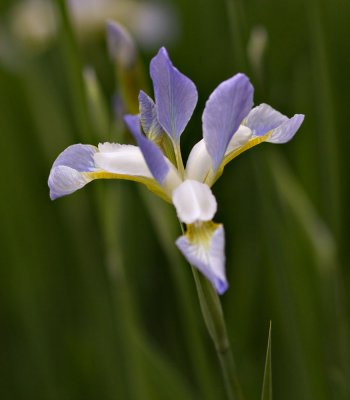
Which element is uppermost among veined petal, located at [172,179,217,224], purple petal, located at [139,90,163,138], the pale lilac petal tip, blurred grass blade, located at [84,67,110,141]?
the pale lilac petal tip

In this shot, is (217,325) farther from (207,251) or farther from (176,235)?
(176,235)

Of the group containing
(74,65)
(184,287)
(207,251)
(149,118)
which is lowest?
(184,287)

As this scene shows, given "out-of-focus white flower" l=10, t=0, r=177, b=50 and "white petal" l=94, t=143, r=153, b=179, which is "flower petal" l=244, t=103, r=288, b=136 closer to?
"white petal" l=94, t=143, r=153, b=179

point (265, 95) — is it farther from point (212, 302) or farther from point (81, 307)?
point (81, 307)

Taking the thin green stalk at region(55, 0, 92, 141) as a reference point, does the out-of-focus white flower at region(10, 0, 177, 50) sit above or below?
above

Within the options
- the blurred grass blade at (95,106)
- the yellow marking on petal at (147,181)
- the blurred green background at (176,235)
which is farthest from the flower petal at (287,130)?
the blurred grass blade at (95,106)

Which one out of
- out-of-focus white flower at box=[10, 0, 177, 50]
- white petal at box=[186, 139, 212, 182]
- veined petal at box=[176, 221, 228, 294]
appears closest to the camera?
veined petal at box=[176, 221, 228, 294]

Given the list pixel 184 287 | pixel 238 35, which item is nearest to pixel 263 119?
pixel 238 35

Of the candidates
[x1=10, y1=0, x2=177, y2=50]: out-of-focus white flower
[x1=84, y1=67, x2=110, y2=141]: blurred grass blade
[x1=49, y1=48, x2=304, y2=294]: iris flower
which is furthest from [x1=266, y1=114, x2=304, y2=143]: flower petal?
[x1=10, y1=0, x2=177, y2=50]: out-of-focus white flower
